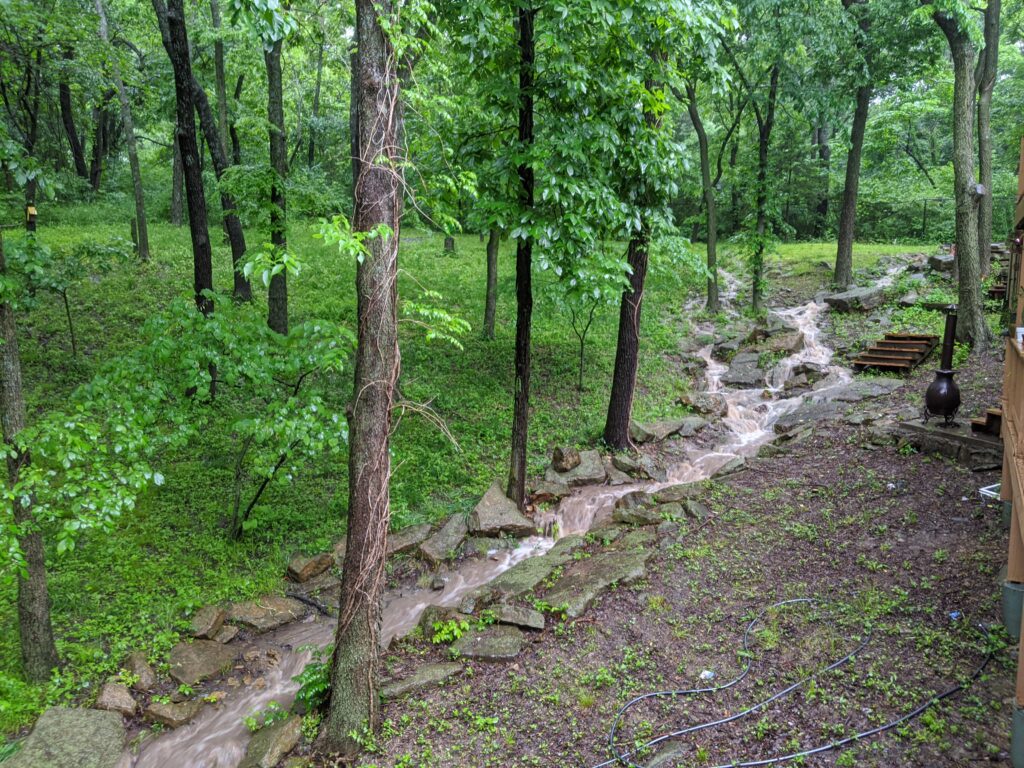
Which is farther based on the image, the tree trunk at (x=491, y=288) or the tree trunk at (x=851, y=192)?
the tree trunk at (x=851, y=192)

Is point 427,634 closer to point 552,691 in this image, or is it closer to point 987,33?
point 552,691

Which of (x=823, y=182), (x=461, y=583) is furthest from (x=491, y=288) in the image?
(x=823, y=182)

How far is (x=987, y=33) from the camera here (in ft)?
42.3

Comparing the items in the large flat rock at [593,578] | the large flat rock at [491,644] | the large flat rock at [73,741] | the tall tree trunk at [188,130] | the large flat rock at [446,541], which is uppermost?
the tall tree trunk at [188,130]

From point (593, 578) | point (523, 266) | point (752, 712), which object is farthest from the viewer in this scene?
point (523, 266)

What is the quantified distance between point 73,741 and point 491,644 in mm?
3366

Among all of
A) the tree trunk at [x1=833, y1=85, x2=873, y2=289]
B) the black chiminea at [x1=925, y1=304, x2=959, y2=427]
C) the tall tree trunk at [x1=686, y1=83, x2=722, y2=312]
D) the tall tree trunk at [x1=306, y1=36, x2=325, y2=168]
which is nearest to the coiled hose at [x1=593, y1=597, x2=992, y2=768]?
the black chiminea at [x1=925, y1=304, x2=959, y2=427]

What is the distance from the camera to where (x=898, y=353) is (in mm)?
12852

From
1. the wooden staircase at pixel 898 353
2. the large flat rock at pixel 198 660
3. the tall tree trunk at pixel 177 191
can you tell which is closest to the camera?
the large flat rock at pixel 198 660

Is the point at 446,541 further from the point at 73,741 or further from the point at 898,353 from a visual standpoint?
the point at 898,353

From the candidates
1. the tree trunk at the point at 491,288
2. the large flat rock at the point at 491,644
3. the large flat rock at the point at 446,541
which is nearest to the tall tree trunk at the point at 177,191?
the tree trunk at the point at 491,288

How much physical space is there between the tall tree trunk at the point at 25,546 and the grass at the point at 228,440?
0.20m

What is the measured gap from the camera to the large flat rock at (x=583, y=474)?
9781mm

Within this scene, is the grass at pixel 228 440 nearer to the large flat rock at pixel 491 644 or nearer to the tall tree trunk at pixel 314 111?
the large flat rock at pixel 491 644
